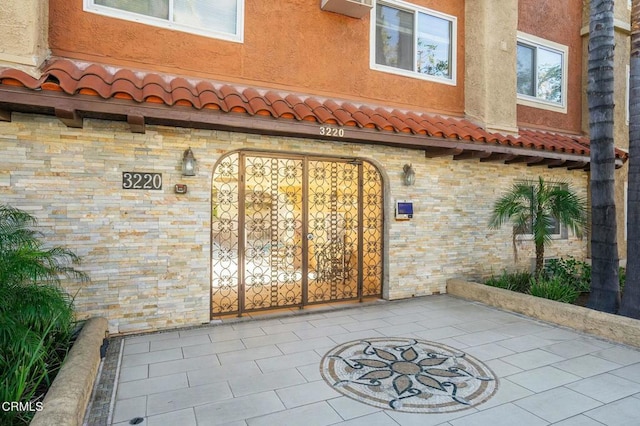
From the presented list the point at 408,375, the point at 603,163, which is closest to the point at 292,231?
the point at 408,375

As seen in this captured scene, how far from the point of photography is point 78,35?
5.45m

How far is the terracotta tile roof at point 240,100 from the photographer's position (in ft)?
15.0

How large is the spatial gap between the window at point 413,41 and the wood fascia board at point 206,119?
201 centimetres

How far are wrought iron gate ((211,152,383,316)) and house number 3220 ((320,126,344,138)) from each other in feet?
3.64

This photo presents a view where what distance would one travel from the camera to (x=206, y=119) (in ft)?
16.8

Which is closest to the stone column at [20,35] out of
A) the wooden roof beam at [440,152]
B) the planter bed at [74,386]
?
the planter bed at [74,386]

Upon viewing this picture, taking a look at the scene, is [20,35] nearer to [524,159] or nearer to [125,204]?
[125,204]

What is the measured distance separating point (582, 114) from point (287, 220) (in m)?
9.50

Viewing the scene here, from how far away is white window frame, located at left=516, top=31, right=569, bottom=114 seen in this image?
9375 mm

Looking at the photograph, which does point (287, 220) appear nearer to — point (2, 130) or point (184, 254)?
point (184, 254)

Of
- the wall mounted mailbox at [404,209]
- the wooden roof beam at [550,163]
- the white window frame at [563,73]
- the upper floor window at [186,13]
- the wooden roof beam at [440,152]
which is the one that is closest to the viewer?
the upper floor window at [186,13]

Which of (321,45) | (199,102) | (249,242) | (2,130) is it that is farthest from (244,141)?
(2,130)

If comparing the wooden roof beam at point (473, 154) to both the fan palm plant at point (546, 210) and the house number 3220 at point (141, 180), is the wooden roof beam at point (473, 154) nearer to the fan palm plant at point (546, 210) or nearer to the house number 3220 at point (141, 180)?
the fan palm plant at point (546, 210)

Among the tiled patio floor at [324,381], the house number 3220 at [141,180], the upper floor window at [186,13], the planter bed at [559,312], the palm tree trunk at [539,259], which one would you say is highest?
the upper floor window at [186,13]
